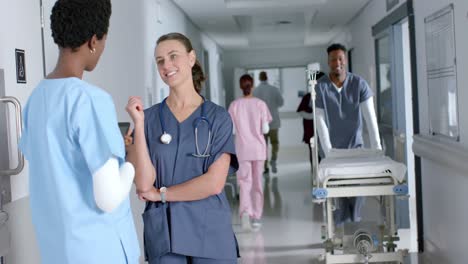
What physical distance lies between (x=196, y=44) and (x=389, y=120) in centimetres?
404

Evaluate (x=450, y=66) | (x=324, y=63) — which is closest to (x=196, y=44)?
(x=450, y=66)

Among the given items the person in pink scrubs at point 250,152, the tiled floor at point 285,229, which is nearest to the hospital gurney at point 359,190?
the tiled floor at point 285,229

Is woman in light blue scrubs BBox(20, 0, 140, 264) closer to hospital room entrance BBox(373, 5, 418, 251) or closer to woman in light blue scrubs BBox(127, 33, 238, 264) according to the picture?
woman in light blue scrubs BBox(127, 33, 238, 264)

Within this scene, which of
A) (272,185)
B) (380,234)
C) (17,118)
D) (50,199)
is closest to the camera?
(50,199)

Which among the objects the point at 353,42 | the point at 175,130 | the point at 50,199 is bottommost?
the point at 50,199

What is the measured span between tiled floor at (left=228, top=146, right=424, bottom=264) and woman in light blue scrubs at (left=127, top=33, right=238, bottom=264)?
114 inches

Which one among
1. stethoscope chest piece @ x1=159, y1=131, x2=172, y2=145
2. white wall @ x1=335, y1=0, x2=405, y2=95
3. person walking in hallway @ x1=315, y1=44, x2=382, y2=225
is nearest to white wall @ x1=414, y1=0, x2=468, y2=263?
person walking in hallway @ x1=315, y1=44, x2=382, y2=225

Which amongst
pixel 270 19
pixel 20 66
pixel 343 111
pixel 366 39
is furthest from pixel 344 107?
pixel 270 19

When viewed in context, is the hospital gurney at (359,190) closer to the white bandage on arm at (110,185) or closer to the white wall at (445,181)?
the white wall at (445,181)

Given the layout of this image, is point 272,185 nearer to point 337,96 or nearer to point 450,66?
point 337,96

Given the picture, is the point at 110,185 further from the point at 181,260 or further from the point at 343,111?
the point at 343,111

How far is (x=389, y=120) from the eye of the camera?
7098 millimetres

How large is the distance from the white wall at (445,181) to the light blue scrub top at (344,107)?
22.6 inches

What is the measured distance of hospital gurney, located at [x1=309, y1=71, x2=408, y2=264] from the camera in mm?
4180
